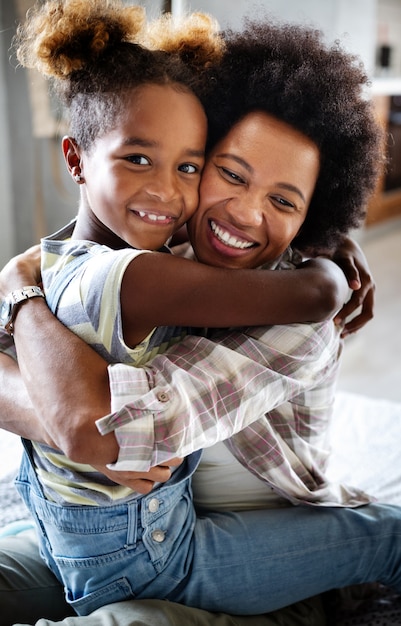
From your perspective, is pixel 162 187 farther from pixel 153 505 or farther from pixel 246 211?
pixel 153 505

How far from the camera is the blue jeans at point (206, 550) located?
1.11 metres

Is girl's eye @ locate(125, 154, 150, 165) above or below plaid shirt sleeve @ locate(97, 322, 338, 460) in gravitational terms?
above

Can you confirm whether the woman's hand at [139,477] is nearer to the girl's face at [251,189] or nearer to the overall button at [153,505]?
the overall button at [153,505]

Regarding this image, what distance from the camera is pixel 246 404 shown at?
107 cm

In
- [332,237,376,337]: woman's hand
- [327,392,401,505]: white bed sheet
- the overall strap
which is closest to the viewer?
the overall strap

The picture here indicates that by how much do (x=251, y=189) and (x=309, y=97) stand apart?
0.57 feet

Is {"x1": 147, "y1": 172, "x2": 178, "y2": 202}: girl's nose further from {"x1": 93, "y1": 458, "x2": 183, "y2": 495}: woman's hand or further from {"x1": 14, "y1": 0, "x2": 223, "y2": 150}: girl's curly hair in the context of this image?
{"x1": 93, "y1": 458, "x2": 183, "y2": 495}: woman's hand

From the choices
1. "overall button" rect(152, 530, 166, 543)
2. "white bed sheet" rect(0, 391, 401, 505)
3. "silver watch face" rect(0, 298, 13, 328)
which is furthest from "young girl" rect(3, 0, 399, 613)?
"white bed sheet" rect(0, 391, 401, 505)

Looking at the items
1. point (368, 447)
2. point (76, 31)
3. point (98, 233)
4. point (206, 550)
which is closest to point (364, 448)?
point (368, 447)

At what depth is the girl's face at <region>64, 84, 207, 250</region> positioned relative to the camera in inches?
43.8

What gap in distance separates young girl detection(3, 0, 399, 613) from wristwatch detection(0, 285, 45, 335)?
67 mm

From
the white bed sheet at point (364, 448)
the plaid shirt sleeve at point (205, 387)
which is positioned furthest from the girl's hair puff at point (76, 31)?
the white bed sheet at point (364, 448)

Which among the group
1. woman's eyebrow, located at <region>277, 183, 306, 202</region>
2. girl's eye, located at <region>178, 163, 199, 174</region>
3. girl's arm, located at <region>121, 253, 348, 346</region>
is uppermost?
girl's eye, located at <region>178, 163, 199, 174</region>

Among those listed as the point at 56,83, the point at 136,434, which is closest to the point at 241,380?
the point at 136,434
